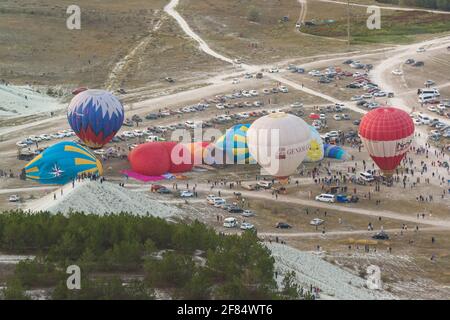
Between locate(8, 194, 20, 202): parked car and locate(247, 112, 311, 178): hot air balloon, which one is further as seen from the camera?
locate(247, 112, 311, 178): hot air balloon

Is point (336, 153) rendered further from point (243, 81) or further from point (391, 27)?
point (391, 27)

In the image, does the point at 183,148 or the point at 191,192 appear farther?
the point at 183,148

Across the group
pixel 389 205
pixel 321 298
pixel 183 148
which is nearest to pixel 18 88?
pixel 183 148

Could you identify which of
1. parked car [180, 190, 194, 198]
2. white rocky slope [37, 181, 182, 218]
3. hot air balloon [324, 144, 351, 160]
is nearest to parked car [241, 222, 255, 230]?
white rocky slope [37, 181, 182, 218]

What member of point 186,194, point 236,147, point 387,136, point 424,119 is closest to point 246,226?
point 186,194

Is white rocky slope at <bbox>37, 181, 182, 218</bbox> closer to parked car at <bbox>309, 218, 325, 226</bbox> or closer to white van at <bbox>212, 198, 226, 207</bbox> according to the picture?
white van at <bbox>212, 198, 226, 207</bbox>

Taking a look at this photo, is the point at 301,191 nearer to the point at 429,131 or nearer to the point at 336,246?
the point at 336,246
